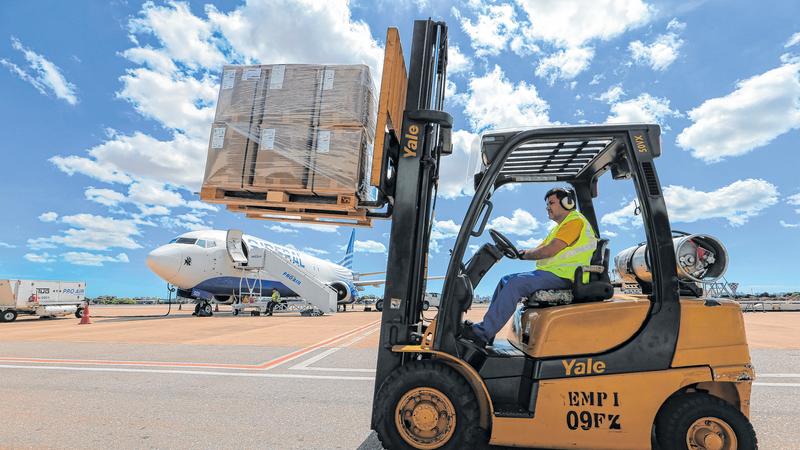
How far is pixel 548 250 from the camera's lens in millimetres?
3469

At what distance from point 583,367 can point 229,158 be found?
12.8ft

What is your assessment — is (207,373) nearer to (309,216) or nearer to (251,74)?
(309,216)

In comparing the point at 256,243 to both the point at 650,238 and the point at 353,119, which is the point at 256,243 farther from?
the point at 650,238

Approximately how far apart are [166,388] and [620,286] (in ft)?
18.0

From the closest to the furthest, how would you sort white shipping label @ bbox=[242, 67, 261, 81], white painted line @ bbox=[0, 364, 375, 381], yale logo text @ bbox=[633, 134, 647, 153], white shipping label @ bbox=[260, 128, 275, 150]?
yale logo text @ bbox=[633, 134, 647, 153], white shipping label @ bbox=[260, 128, 275, 150], white shipping label @ bbox=[242, 67, 261, 81], white painted line @ bbox=[0, 364, 375, 381]

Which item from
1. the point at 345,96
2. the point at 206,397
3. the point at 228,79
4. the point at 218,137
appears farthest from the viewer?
the point at 206,397

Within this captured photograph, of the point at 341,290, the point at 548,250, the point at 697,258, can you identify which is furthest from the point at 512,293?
the point at 341,290

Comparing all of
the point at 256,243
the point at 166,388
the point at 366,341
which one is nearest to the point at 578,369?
the point at 166,388

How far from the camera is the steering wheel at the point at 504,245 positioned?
3631mm

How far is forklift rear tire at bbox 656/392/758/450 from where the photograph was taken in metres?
2.89

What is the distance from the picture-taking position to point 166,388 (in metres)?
5.46

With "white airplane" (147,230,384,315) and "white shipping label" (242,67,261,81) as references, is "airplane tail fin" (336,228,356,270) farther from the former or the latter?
"white shipping label" (242,67,261,81)

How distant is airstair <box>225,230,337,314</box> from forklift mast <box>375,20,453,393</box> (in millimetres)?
21922

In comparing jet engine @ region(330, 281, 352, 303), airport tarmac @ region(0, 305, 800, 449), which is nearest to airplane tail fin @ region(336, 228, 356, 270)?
jet engine @ region(330, 281, 352, 303)
